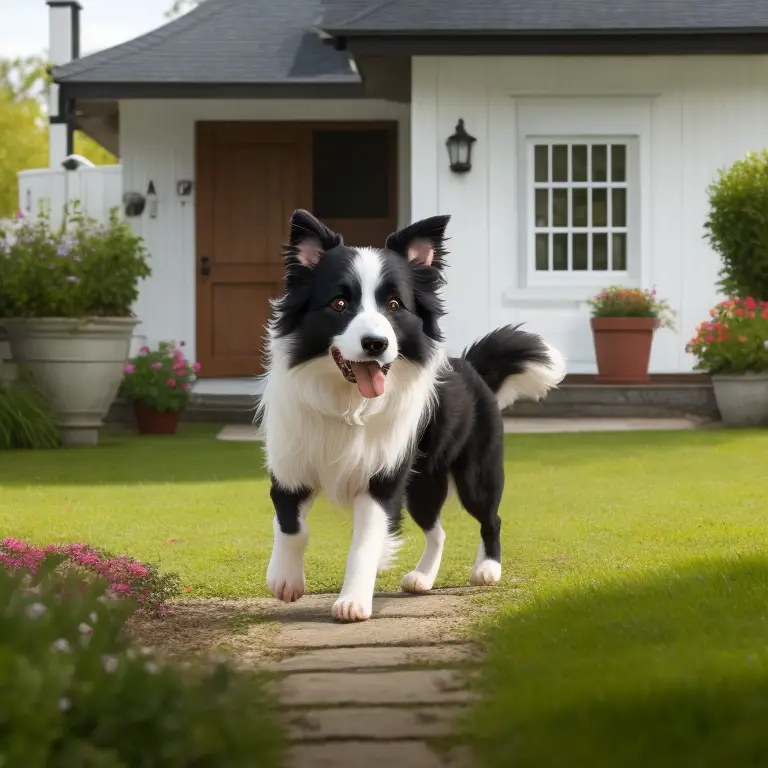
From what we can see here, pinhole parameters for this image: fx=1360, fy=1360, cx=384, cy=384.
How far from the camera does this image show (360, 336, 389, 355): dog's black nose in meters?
4.09

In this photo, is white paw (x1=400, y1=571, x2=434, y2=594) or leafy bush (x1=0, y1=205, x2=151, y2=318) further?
leafy bush (x1=0, y1=205, x2=151, y2=318)

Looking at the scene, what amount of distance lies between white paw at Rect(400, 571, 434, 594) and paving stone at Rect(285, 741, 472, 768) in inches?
86.1

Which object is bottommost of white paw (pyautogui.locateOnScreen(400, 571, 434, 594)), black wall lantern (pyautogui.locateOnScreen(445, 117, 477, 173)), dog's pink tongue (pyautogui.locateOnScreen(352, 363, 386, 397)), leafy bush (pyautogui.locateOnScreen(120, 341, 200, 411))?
white paw (pyautogui.locateOnScreen(400, 571, 434, 594))

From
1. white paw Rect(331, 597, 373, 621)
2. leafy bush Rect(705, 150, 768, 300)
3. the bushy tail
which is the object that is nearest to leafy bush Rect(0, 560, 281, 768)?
white paw Rect(331, 597, 373, 621)

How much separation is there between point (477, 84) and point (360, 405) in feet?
30.8

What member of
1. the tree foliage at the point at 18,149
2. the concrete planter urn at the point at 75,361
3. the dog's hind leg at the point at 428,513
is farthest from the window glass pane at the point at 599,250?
the tree foliage at the point at 18,149

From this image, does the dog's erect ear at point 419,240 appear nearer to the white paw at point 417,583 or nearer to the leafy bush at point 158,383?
the white paw at point 417,583

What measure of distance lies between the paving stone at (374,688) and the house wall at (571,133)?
9894 millimetres

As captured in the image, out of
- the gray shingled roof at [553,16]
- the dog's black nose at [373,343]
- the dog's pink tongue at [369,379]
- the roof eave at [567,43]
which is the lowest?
the dog's pink tongue at [369,379]

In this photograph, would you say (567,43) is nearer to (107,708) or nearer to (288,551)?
(288,551)

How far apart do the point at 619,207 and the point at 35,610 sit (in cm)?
1156

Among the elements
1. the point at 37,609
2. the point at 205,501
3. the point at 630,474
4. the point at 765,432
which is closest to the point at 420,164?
the point at 765,432

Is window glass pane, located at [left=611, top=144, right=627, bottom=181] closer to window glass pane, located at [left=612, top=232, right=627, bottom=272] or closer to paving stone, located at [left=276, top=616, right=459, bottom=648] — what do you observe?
window glass pane, located at [left=612, top=232, right=627, bottom=272]

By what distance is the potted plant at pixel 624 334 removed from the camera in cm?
1270
